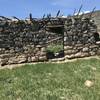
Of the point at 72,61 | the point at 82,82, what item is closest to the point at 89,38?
the point at 72,61

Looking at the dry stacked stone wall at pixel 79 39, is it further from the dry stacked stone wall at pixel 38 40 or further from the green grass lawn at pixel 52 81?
the green grass lawn at pixel 52 81

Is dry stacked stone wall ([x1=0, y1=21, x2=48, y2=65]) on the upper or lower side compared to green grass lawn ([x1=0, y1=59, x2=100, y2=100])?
upper

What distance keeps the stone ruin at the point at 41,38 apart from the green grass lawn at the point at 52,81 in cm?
86

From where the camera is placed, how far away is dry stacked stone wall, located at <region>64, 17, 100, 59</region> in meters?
14.6

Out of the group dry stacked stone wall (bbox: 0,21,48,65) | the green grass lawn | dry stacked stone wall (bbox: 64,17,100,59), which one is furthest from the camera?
dry stacked stone wall (bbox: 64,17,100,59)

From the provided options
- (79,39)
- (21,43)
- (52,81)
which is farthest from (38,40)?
(52,81)

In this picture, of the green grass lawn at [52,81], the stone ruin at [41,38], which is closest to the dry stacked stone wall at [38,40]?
the stone ruin at [41,38]

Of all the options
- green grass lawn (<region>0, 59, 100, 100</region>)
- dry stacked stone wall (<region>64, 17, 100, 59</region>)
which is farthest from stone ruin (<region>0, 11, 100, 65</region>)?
green grass lawn (<region>0, 59, 100, 100</region>)

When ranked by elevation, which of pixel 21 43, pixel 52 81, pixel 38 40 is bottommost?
pixel 52 81

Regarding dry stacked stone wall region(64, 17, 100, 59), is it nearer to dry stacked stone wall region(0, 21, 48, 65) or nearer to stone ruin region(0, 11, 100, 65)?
stone ruin region(0, 11, 100, 65)

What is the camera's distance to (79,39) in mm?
14773

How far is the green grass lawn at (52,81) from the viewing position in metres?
10.7

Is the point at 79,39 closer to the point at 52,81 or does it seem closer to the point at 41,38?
the point at 41,38

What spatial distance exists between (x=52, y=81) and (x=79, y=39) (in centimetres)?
353
